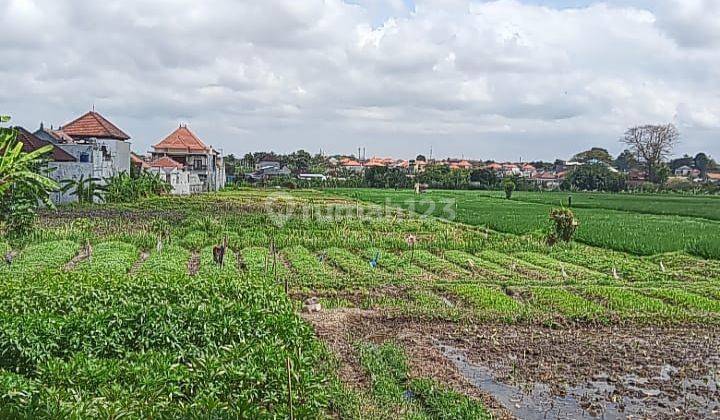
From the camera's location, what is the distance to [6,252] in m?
18.8

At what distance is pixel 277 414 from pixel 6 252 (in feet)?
51.3

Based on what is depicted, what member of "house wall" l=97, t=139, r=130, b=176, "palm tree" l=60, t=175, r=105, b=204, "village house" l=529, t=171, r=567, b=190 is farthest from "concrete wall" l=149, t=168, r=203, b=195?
"village house" l=529, t=171, r=567, b=190

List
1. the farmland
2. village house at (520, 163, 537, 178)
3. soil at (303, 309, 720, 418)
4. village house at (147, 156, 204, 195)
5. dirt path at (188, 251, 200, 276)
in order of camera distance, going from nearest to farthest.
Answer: the farmland
soil at (303, 309, 720, 418)
dirt path at (188, 251, 200, 276)
village house at (147, 156, 204, 195)
village house at (520, 163, 537, 178)

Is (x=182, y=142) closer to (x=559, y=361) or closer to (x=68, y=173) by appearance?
(x=68, y=173)

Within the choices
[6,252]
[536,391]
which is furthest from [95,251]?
[536,391]

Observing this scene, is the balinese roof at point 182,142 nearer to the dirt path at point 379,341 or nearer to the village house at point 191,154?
the village house at point 191,154

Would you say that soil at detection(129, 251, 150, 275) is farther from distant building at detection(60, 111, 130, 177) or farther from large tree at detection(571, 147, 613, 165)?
large tree at detection(571, 147, 613, 165)

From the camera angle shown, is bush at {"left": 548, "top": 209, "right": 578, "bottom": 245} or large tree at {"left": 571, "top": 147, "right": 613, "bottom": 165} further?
large tree at {"left": 571, "top": 147, "right": 613, "bottom": 165}

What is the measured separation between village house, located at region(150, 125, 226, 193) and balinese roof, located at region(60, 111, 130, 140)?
19.7m

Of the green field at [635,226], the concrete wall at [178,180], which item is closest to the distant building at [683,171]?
the green field at [635,226]

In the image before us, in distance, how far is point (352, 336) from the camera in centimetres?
1012

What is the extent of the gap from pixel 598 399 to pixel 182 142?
68.4 m

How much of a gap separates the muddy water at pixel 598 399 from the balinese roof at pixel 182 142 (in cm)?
6562

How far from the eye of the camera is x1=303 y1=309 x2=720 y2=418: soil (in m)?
7.61
